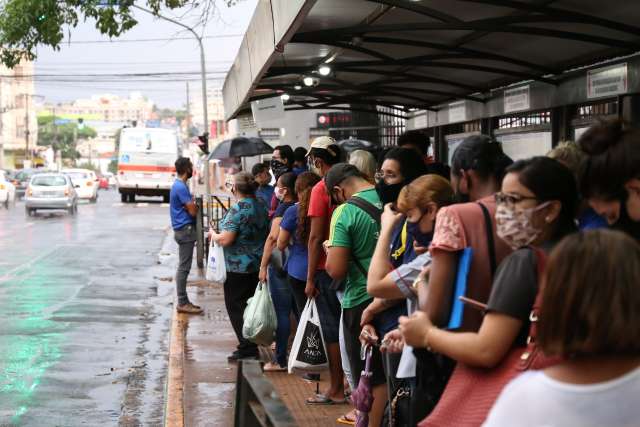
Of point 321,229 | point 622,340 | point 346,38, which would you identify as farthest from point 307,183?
point 622,340

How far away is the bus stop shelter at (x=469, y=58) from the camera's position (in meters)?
8.02

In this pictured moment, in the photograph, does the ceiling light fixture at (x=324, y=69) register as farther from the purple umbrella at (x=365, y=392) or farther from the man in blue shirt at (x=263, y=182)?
the purple umbrella at (x=365, y=392)

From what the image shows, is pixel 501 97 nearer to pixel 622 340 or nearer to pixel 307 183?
pixel 307 183

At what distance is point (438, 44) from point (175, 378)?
391 cm

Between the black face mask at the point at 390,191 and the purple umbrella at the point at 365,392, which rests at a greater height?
the black face mask at the point at 390,191

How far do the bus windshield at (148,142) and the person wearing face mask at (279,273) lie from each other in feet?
126

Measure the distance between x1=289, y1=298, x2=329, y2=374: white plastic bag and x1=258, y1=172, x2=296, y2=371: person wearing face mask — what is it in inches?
54.4

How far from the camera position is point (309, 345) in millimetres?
7422

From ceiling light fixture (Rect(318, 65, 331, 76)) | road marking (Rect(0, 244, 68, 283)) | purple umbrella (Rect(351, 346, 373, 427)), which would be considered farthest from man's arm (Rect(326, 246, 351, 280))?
road marking (Rect(0, 244, 68, 283))

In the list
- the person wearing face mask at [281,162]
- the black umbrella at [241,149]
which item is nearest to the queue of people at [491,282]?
the person wearing face mask at [281,162]

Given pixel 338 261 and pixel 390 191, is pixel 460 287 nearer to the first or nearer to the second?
pixel 390 191

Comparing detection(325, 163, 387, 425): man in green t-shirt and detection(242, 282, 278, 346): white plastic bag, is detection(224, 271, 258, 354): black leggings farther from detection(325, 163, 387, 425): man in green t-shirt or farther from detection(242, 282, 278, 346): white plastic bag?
detection(325, 163, 387, 425): man in green t-shirt

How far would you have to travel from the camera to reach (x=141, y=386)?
9.25m

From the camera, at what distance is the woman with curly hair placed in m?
8.11
